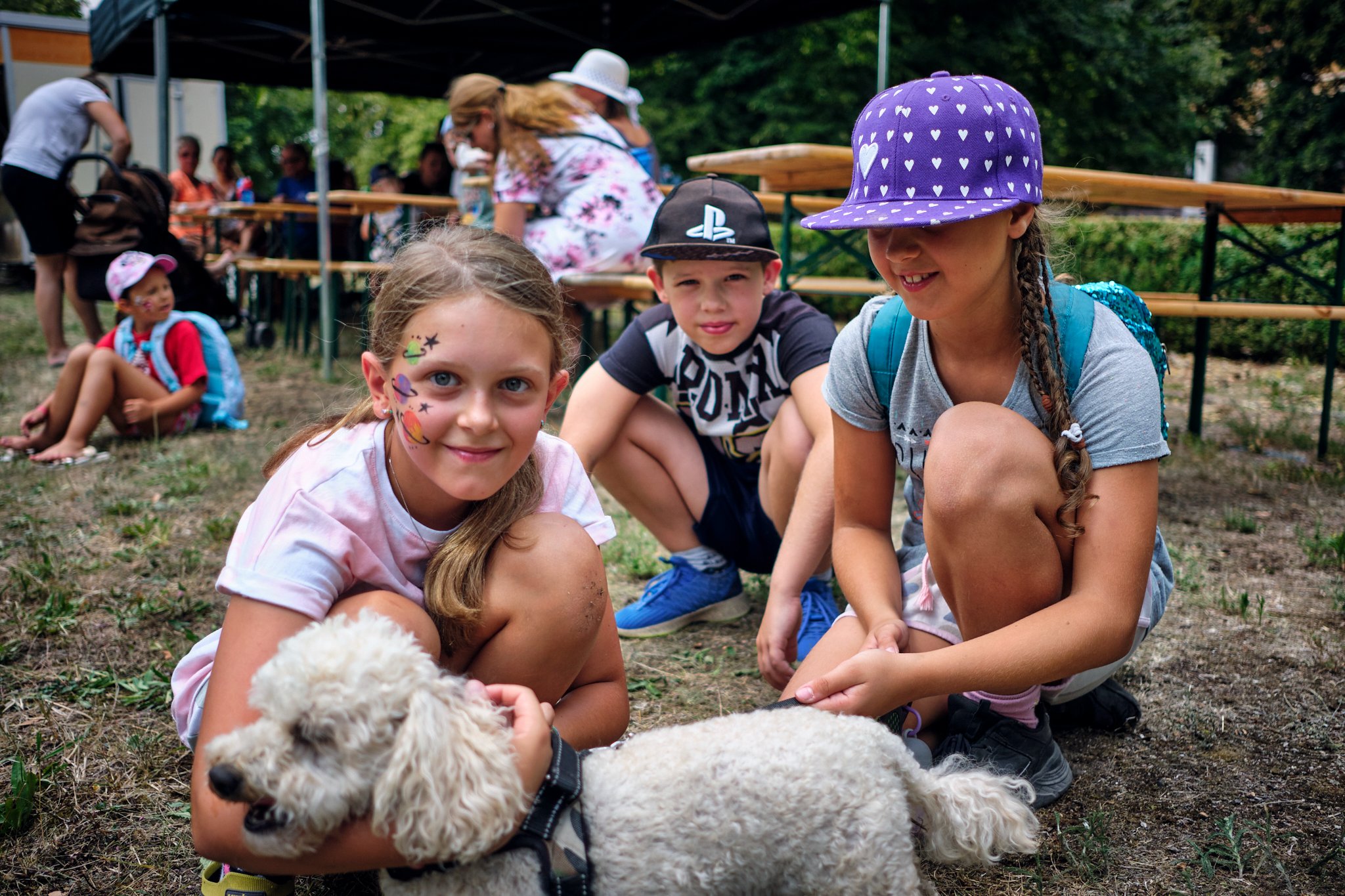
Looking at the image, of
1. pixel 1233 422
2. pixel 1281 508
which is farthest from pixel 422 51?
pixel 1281 508

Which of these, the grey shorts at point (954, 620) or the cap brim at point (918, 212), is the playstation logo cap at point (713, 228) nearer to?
the cap brim at point (918, 212)

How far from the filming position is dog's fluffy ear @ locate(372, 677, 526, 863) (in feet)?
3.62

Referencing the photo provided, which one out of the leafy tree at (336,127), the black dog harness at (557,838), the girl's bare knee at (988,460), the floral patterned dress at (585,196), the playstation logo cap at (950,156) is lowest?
the black dog harness at (557,838)

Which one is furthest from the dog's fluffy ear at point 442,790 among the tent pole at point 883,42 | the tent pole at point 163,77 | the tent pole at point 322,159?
the tent pole at point 163,77

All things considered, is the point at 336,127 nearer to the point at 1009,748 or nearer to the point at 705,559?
the point at 705,559

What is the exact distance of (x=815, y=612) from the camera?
274 centimetres

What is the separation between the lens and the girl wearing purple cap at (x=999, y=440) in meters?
1.67

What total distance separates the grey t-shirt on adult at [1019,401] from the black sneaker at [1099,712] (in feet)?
0.97

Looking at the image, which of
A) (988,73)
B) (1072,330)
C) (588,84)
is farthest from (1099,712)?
(988,73)

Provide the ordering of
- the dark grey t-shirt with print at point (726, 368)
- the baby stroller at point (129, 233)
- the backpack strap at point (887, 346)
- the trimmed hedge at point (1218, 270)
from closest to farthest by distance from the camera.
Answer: the backpack strap at point (887, 346)
the dark grey t-shirt with print at point (726, 368)
the baby stroller at point (129, 233)
the trimmed hedge at point (1218, 270)

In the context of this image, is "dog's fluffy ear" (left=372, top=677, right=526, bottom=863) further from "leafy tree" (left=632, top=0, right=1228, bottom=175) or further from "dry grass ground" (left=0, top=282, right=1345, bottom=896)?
"leafy tree" (left=632, top=0, right=1228, bottom=175)

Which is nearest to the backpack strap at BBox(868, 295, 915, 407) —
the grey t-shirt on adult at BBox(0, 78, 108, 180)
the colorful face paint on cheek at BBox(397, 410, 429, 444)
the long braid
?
the long braid

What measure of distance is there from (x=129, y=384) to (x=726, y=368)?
3.67m

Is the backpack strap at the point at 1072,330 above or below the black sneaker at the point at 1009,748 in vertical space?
above
